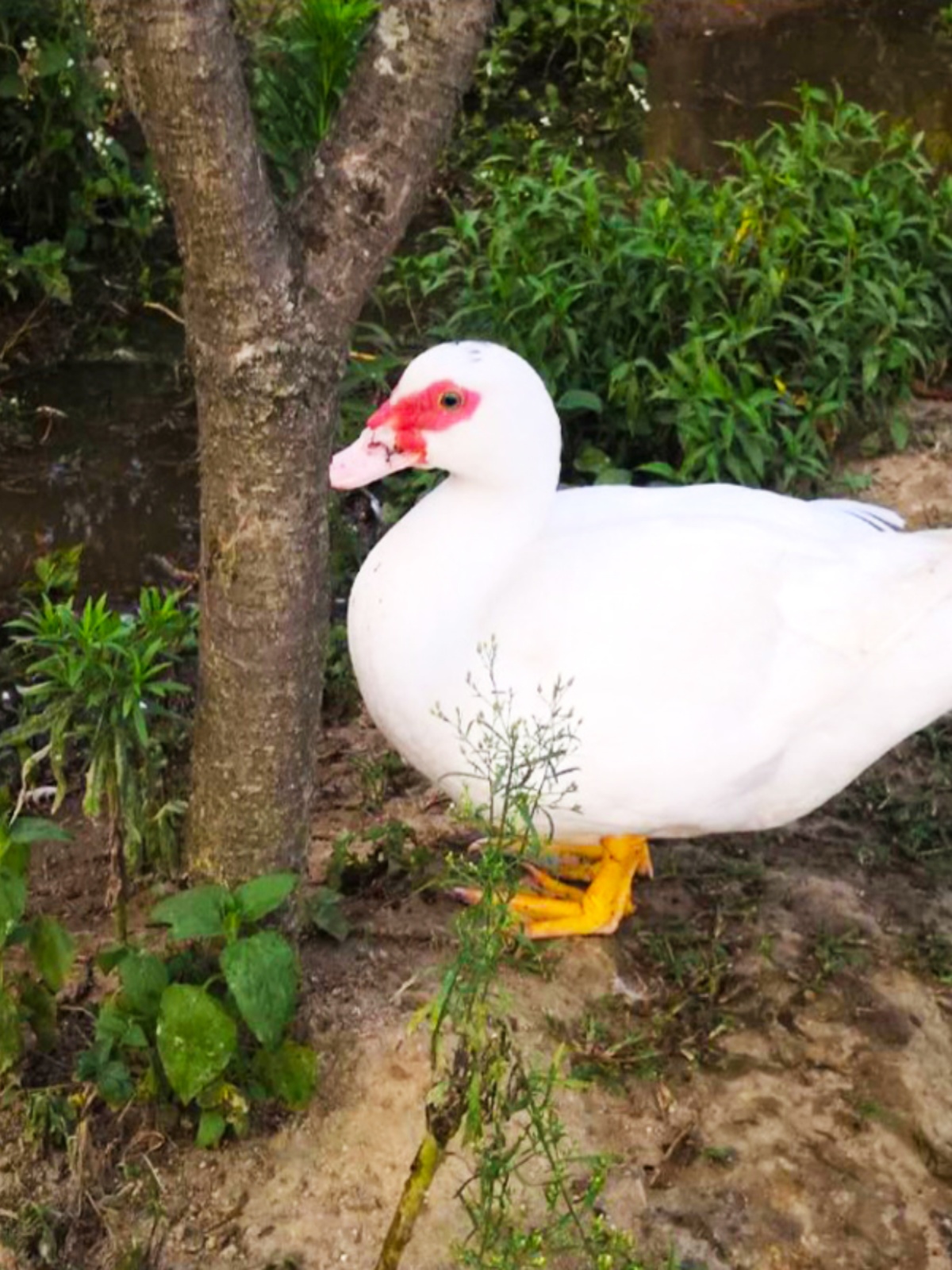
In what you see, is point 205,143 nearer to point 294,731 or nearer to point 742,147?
point 294,731

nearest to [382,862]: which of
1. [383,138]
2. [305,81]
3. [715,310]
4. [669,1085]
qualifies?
[669,1085]

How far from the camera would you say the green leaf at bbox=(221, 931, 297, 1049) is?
2.42 m

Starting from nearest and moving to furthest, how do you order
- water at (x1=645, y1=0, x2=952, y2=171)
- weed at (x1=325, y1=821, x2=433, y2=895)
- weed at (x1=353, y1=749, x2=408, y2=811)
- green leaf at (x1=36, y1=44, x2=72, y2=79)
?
1. weed at (x1=325, y1=821, x2=433, y2=895)
2. weed at (x1=353, y1=749, x2=408, y2=811)
3. green leaf at (x1=36, y1=44, x2=72, y2=79)
4. water at (x1=645, y1=0, x2=952, y2=171)

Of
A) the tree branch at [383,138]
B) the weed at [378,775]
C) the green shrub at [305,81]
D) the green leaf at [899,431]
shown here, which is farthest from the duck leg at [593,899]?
the green shrub at [305,81]

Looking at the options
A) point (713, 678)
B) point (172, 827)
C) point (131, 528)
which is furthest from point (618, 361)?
point (172, 827)

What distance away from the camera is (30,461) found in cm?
491

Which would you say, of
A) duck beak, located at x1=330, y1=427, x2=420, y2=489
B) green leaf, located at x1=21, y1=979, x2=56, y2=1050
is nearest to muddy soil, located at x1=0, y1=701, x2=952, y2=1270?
green leaf, located at x1=21, y1=979, x2=56, y2=1050

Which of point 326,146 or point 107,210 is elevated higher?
point 326,146

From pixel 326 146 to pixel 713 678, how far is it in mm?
1206

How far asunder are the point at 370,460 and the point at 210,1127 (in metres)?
1.26

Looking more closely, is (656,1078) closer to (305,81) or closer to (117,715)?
(117,715)

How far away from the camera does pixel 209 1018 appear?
8.13 feet

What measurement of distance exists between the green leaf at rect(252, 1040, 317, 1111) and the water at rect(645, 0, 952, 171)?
4996 mm

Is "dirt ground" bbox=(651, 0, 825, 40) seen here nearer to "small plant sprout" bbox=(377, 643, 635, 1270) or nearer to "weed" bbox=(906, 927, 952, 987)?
"weed" bbox=(906, 927, 952, 987)
